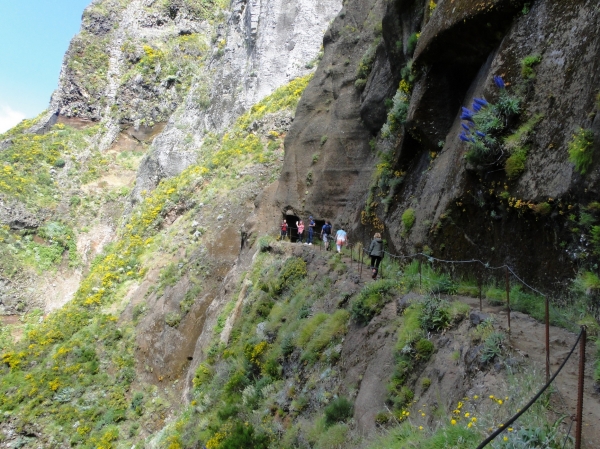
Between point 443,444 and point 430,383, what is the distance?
1405mm

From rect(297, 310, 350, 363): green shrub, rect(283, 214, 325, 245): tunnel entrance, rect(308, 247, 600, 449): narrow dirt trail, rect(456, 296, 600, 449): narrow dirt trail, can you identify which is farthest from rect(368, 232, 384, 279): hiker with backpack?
rect(283, 214, 325, 245): tunnel entrance

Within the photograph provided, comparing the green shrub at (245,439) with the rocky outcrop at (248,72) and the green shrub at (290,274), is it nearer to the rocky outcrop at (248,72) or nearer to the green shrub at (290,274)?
the green shrub at (290,274)

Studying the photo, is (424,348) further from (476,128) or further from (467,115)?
(467,115)

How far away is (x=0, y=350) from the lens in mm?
27531

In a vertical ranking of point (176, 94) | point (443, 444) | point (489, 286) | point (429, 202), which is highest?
point (176, 94)

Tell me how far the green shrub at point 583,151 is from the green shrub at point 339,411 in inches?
182

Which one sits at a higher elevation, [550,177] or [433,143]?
[433,143]

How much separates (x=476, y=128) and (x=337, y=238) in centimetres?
685

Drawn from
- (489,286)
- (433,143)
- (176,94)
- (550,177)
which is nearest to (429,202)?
(433,143)

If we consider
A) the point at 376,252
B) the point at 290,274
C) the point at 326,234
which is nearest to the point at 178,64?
the point at 326,234

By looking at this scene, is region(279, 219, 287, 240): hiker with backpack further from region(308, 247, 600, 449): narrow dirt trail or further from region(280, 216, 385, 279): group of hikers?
region(308, 247, 600, 449): narrow dirt trail

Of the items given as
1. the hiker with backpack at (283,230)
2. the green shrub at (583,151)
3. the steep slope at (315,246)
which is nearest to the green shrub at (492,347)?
the steep slope at (315,246)

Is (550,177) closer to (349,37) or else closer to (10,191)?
(349,37)

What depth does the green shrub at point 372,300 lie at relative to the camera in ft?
27.0
